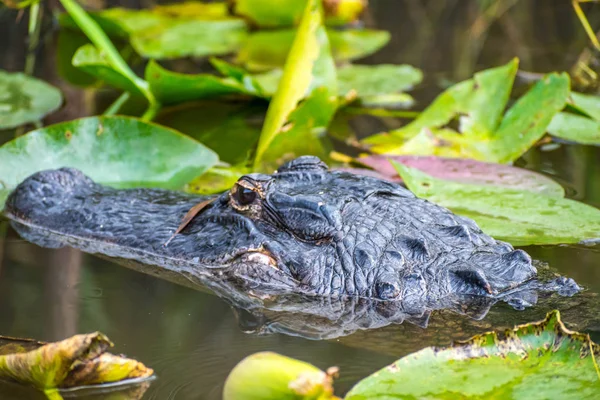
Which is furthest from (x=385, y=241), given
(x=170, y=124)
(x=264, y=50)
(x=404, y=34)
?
(x=404, y=34)

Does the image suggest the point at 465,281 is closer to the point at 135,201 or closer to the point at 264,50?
the point at 135,201

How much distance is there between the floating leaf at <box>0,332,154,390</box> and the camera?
2158mm

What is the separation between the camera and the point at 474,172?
3.88 metres

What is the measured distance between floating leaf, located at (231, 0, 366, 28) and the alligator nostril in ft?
15.0

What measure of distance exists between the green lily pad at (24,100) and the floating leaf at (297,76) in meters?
1.49

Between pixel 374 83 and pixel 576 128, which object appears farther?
pixel 374 83

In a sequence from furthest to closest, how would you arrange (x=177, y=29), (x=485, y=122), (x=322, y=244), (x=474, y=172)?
(x=177, y=29) < (x=485, y=122) < (x=474, y=172) < (x=322, y=244)

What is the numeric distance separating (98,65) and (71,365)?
2412 millimetres

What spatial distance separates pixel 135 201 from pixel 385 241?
1.11 meters

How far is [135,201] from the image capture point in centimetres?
343

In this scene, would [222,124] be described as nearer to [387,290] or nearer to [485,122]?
[485,122]

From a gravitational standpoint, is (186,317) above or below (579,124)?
below

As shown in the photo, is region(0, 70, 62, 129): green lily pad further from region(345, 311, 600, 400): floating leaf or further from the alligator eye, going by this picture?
region(345, 311, 600, 400): floating leaf

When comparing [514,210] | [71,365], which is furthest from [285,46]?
[71,365]
